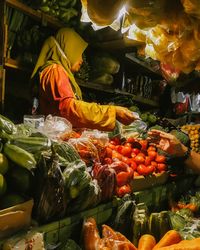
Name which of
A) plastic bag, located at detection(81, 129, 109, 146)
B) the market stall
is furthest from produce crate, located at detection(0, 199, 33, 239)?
plastic bag, located at detection(81, 129, 109, 146)

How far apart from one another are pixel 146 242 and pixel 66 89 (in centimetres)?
165

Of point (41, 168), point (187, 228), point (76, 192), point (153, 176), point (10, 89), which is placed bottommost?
point (187, 228)

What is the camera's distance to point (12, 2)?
289 cm

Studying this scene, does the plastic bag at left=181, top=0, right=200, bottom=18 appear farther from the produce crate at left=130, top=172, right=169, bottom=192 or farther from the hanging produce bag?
the produce crate at left=130, top=172, right=169, bottom=192

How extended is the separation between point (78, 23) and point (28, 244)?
3046 mm

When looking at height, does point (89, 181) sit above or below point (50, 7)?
below

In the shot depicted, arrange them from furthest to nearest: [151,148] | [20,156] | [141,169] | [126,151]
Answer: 1. [151,148]
2. [126,151]
3. [141,169]
4. [20,156]

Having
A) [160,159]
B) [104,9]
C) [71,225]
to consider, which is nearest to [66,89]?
[160,159]

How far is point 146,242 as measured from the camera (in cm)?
200

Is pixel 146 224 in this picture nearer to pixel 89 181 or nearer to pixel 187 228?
pixel 187 228

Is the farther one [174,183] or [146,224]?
[174,183]

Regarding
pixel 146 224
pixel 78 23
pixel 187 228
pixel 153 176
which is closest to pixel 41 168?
pixel 146 224

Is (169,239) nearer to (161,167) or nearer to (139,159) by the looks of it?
(139,159)

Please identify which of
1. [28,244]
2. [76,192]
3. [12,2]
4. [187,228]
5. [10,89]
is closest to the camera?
[28,244]
